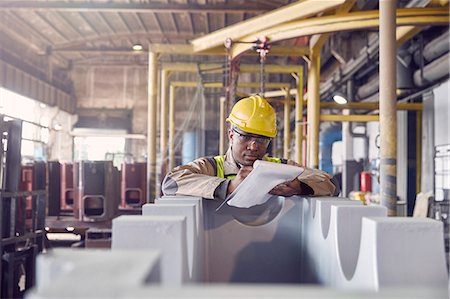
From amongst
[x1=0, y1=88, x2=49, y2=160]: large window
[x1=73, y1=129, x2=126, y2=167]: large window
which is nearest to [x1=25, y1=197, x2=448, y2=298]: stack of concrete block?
[x1=0, y1=88, x2=49, y2=160]: large window

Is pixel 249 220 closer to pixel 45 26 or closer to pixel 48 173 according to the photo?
pixel 48 173

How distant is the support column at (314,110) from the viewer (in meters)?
4.91

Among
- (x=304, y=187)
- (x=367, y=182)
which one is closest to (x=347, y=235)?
(x=304, y=187)

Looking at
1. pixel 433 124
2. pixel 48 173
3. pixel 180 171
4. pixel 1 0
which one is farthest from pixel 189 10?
pixel 180 171

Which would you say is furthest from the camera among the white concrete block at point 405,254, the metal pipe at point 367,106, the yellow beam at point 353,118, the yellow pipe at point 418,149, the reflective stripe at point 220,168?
the yellow pipe at point 418,149

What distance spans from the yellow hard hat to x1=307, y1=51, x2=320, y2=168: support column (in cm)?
267

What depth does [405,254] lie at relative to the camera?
1.03m

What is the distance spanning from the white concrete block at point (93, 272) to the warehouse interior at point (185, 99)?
9cm

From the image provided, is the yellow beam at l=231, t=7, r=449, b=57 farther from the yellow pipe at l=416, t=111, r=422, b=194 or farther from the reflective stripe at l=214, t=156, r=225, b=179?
the yellow pipe at l=416, t=111, r=422, b=194

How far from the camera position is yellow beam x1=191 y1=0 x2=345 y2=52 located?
143 inches

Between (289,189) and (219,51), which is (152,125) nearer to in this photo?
(219,51)

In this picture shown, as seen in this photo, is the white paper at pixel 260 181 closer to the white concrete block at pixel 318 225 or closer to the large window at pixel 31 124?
the white concrete block at pixel 318 225

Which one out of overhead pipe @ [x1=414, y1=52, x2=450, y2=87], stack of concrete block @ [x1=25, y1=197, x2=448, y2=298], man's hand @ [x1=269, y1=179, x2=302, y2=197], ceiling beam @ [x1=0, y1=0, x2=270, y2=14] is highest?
ceiling beam @ [x1=0, y1=0, x2=270, y2=14]

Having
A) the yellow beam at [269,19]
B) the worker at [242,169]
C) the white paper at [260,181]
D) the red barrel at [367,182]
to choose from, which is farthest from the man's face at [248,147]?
the red barrel at [367,182]
